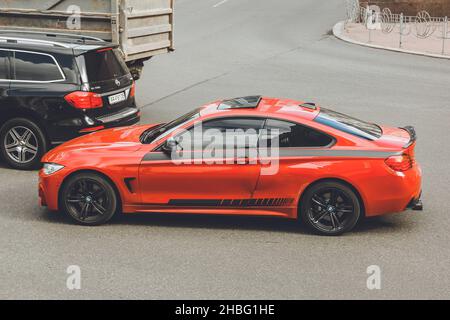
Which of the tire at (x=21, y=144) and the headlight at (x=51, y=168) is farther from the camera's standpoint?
the tire at (x=21, y=144)

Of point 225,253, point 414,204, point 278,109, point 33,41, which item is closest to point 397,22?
point 33,41

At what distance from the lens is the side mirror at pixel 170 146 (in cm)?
855

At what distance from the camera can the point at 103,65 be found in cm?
1140

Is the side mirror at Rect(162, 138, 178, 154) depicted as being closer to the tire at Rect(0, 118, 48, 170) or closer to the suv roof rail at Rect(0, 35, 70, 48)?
the tire at Rect(0, 118, 48, 170)

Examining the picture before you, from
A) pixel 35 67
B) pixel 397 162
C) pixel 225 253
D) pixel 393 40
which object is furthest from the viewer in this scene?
pixel 393 40

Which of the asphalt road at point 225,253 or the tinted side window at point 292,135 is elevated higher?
the tinted side window at point 292,135

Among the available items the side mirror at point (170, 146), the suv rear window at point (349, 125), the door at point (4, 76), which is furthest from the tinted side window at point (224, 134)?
the door at point (4, 76)

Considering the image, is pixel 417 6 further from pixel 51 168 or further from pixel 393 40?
pixel 51 168

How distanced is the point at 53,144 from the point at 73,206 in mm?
2501

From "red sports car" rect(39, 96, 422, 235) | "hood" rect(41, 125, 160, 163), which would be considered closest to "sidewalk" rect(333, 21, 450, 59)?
"red sports car" rect(39, 96, 422, 235)

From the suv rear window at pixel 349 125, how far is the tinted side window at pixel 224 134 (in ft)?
2.35

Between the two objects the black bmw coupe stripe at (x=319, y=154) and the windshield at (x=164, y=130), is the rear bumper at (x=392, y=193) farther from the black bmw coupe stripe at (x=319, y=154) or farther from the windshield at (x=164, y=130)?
the windshield at (x=164, y=130)

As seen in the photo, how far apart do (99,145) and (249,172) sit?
1735 mm
